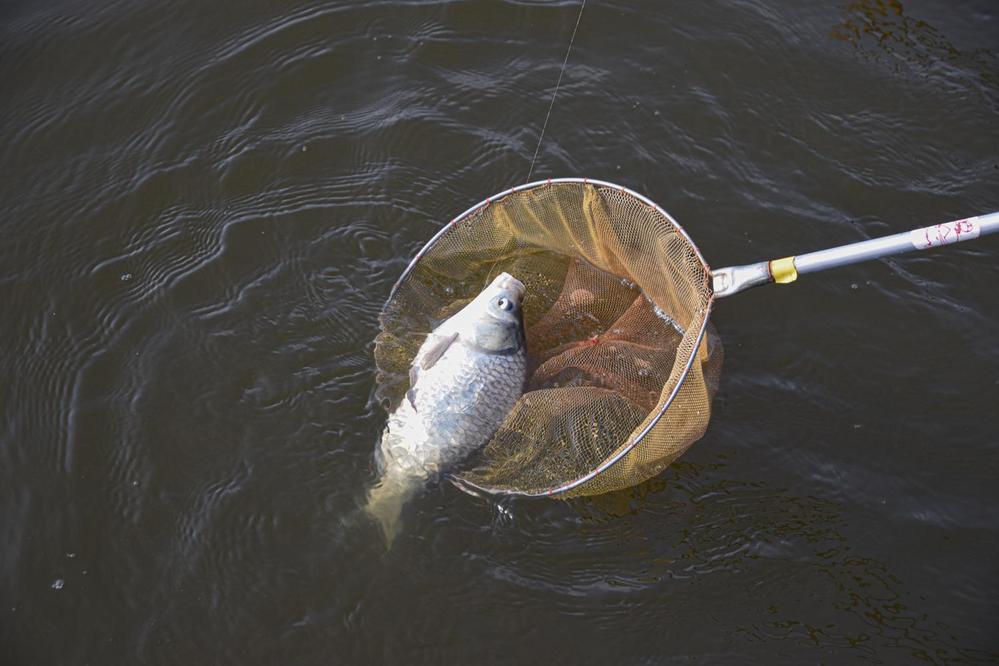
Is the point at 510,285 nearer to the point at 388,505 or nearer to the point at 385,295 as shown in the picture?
the point at 385,295

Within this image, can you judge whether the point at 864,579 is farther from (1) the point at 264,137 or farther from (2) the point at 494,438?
(1) the point at 264,137

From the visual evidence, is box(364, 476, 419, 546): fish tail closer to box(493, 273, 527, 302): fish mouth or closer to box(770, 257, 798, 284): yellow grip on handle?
box(493, 273, 527, 302): fish mouth

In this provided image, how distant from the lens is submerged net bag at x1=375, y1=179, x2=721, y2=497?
4496 mm

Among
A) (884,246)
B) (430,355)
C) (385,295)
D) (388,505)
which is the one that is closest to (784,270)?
(884,246)

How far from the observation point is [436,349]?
15.6 feet

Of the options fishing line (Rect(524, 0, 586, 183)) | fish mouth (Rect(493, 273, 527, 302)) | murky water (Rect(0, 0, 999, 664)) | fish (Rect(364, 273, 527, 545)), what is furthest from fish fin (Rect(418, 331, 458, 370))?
fishing line (Rect(524, 0, 586, 183))

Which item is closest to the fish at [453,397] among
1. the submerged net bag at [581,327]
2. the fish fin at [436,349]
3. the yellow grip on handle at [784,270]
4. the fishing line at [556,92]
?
the fish fin at [436,349]

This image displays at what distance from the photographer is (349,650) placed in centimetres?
458

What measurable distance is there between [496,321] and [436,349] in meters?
0.35

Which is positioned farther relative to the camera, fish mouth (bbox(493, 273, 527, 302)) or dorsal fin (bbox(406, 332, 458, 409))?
fish mouth (bbox(493, 273, 527, 302))

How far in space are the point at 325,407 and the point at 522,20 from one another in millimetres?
3559

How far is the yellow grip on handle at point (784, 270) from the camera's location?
13.6 feet

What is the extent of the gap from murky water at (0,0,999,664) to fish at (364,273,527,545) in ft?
0.57

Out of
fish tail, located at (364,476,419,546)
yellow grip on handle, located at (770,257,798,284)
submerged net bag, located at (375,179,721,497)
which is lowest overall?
fish tail, located at (364,476,419,546)
